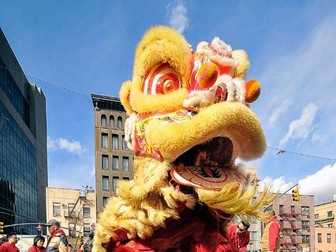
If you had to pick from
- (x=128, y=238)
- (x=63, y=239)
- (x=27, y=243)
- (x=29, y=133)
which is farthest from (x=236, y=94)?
(x=29, y=133)

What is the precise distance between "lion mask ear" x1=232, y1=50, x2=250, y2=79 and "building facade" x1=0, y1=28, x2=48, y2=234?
25.2 m

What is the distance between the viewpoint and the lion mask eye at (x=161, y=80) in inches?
129

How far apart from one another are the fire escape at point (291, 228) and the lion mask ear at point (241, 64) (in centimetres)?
4425

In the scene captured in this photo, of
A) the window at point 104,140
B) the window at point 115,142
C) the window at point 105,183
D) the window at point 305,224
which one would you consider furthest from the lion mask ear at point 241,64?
the window at point 305,224

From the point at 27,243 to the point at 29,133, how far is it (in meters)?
33.7

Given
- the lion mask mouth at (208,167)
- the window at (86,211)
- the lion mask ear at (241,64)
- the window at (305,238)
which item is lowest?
the window at (305,238)

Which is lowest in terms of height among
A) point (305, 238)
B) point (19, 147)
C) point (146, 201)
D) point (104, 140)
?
point (305, 238)

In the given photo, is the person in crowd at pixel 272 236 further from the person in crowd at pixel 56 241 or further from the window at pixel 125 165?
the window at pixel 125 165

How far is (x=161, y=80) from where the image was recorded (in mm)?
3320

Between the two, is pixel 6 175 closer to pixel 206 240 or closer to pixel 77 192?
pixel 77 192

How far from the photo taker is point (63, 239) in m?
5.97

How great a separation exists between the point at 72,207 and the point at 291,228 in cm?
2202

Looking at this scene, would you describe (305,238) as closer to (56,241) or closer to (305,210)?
(305,210)

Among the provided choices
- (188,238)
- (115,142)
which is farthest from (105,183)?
(188,238)
